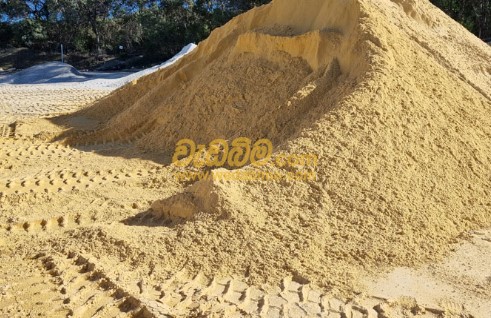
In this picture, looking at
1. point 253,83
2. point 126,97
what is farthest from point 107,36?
point 253,83

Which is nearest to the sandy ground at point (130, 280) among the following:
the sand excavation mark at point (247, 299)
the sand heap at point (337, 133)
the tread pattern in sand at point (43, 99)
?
the sand excavation mark at point (247, 299)

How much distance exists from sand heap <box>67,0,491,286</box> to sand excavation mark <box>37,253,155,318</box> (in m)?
0.54

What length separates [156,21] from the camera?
2734cm

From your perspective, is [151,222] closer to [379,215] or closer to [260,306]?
[260,306]

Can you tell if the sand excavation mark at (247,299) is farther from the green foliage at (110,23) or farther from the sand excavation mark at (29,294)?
the green foliage at (110,23)

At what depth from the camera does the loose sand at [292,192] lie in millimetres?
3391

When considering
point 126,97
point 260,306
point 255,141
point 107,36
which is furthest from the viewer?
point 107,36

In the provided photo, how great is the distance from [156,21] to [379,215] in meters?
25.5

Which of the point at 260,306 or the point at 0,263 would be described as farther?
the point at 0,263

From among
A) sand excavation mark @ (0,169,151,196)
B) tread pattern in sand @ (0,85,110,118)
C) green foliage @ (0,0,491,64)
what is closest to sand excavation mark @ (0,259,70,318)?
sand excavation mark @ (0,169,151,196)

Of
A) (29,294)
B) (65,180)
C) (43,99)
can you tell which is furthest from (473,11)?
(29,294)

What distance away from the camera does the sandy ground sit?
3198 mm

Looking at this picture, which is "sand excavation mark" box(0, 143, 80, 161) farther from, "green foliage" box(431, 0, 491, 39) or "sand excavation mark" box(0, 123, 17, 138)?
"green foliage" box(431, 0, 491, 39)

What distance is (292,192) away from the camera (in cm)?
427
